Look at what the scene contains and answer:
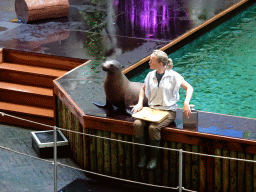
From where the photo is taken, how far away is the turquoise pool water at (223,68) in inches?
371

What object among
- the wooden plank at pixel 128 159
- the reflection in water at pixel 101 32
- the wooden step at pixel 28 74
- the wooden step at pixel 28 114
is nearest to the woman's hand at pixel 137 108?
the wooden plank at pixel 128 159

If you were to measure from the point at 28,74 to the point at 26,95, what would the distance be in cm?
48

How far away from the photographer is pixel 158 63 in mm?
6965

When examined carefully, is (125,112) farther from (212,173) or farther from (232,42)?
(232,42)

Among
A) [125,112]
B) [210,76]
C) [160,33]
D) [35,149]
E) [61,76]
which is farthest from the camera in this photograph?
[160,33]

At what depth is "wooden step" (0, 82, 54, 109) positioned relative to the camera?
375 inches

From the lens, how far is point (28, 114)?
9461 mm

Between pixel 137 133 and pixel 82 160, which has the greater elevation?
pixel 137 133

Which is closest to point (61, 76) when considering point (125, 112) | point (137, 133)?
point (125, 112)

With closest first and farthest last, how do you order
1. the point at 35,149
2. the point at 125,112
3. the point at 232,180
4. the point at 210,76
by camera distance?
the point at 232,180 < the point at 125,112 < the point at 35,149 < the point at 210,76

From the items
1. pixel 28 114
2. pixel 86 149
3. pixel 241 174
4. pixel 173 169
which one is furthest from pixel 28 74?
pixel 241 174

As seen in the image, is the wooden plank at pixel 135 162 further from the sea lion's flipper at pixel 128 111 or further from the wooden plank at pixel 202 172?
the wooden plank at pixel 202 172

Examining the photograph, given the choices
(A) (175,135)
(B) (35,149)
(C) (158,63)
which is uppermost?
(C) (158,63)

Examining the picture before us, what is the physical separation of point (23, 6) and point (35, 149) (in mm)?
5181
